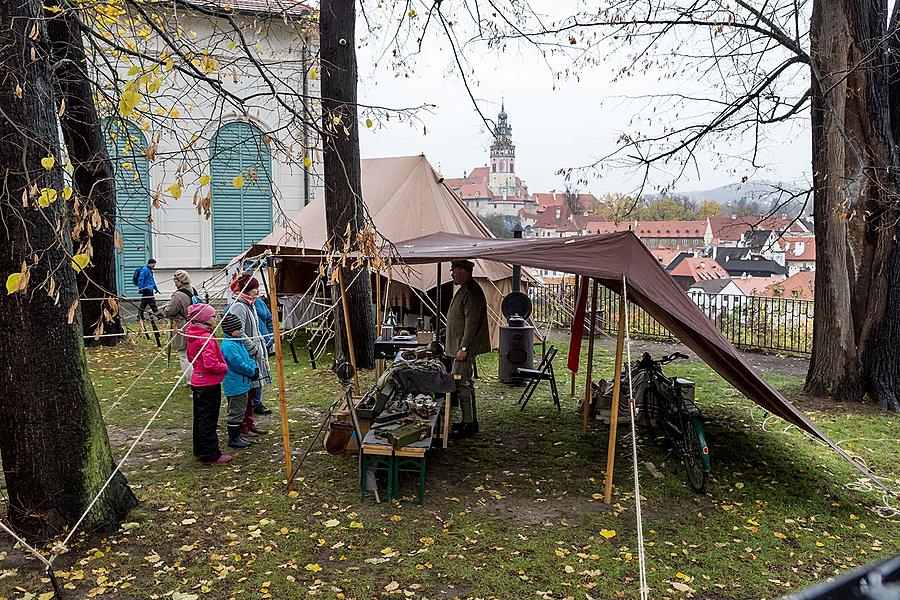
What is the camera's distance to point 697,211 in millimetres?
25938

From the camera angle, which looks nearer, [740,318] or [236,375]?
[236,375]

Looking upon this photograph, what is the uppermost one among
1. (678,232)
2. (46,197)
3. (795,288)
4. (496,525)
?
(678,232)

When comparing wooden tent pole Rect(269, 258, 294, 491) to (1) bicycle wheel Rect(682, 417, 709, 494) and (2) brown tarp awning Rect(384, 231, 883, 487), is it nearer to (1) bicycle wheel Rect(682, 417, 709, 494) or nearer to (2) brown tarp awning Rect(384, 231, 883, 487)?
(2) brown tarp awning Rect(384, 231, 883, 487)

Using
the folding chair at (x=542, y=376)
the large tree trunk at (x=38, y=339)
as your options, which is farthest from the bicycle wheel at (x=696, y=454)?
the large tree trunk at (x=38, y=339)

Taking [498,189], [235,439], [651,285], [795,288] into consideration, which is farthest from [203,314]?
[498,189]

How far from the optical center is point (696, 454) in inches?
210

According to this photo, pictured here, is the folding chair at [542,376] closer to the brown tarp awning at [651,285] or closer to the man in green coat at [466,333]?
the man in green coat at [466,333]

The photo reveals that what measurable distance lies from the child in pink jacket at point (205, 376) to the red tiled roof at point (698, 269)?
15443 mm

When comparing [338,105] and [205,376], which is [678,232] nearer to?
Result: [338,105]

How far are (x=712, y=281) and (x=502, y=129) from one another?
14751mm

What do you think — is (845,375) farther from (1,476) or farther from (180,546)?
(1,476)

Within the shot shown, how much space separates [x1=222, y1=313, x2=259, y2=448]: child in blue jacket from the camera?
5840 mm

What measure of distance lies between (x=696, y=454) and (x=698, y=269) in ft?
59.4

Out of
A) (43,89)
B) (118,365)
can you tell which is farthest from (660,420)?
(118,365)
